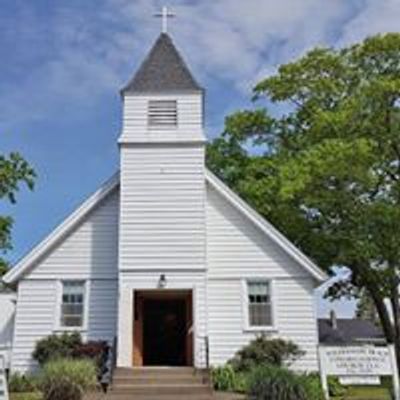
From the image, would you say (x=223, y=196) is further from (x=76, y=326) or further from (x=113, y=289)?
(x=76, y=326)

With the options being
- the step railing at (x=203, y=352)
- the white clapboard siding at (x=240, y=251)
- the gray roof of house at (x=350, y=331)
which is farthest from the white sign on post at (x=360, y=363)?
the gray roof of house at (x=350, y=331)

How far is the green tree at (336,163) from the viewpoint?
25.0 meters

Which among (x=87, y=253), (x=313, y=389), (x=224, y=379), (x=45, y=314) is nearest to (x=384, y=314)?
(x=224, y=379)

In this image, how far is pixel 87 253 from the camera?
67.5 feet

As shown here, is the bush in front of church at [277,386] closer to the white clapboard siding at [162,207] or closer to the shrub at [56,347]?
the white clapboard siding at [162,207]

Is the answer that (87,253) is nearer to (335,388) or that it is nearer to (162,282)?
(162,282)

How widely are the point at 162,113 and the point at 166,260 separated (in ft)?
15.7

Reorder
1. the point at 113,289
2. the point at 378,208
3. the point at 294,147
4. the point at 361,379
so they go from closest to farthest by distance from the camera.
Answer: the point at 361,379, the point at 113,289, the point at 378,208, the point at 294,147

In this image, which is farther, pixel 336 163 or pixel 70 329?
pixel 336 163

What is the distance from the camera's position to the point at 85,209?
2058cm

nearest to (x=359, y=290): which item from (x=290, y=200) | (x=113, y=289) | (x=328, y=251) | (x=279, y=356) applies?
(x=328, y=251)

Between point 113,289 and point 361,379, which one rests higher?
point 113,289

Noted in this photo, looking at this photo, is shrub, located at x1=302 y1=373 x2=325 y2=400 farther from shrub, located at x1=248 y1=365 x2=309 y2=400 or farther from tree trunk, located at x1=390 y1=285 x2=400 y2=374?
tree trunk, located at x1=390 y1=285 x2=400 y2=374

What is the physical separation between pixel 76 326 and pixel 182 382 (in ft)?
15.4
